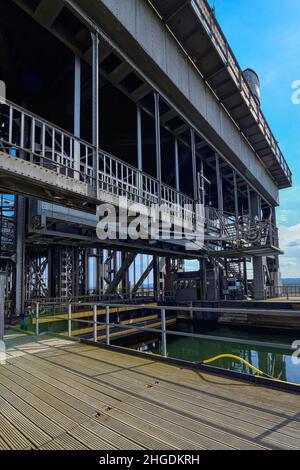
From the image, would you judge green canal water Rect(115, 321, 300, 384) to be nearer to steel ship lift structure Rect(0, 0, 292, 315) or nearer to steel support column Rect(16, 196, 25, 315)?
steel ship lift structure Rect(0, 0, 292, 315)

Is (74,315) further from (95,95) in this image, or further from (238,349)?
(95,95)

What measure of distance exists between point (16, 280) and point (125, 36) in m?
7.47

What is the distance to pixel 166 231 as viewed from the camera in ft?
31.6

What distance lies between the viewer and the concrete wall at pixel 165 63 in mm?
6707

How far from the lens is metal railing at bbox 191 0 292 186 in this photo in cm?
945

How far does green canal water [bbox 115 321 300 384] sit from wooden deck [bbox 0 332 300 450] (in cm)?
591

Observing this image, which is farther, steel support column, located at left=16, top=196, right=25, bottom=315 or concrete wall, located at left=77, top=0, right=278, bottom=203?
steel support column, located at left=16, top=196, right=25, bottom=315

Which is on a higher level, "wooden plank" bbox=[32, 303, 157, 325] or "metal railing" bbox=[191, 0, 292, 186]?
"metal railing" bbox=[191, 0, 292, 186]

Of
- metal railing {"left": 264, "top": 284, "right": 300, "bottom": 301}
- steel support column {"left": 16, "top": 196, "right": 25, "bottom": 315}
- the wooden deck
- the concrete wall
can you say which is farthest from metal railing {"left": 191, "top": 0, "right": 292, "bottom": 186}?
the wooden deck

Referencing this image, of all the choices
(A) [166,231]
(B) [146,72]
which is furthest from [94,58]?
(A) [166,231]

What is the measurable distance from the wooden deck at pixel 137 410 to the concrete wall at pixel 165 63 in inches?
293

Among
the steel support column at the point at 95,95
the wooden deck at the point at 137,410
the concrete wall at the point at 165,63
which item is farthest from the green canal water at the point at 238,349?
the concrete wall at the point at 165,63

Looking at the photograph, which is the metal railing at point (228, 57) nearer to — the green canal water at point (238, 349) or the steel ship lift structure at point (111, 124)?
the steel ship lift structure at point (111, 124)
